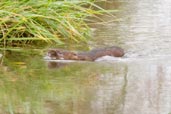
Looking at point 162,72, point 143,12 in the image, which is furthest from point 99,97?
point 143,12

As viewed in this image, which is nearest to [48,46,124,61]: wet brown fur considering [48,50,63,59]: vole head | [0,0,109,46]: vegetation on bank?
[48,50,63,59]: vole head

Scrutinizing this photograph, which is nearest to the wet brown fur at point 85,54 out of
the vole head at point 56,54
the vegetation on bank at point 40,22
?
the vole head at point 56,54

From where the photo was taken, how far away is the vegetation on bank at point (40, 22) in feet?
24.8

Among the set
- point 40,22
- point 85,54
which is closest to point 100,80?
point 85,54

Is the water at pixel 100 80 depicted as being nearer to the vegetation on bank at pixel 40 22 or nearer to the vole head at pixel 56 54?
the vole head at pixel 56 54

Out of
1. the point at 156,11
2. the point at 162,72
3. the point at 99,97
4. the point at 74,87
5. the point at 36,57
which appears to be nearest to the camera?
the point at 99,97

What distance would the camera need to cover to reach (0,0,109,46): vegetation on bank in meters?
7.57

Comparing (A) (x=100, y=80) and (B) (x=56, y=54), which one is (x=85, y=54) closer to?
(B) (x=56, y=54)

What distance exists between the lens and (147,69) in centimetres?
641

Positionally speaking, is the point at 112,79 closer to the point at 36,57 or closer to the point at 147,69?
the point at 147,69

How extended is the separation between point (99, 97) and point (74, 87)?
0.41 m

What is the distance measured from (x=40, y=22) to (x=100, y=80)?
214 centimetres

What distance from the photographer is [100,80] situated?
6012 mm

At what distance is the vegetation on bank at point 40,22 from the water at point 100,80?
248 mm
